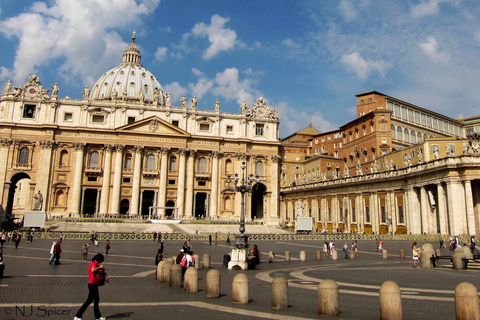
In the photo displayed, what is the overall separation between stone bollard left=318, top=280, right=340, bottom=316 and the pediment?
185ft

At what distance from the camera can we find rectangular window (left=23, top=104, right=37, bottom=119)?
202 ft

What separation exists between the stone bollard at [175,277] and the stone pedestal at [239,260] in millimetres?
6221

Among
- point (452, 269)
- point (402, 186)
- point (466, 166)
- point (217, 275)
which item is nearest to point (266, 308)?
point (217, 275)

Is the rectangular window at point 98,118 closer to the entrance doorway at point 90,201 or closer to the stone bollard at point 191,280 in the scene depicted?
the entrance doorway at point 90,201

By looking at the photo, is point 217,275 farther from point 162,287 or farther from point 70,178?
point 70,178

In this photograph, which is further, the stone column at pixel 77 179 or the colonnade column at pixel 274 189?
the colonnade column at pixel 274 189

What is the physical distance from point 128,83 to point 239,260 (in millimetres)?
93115

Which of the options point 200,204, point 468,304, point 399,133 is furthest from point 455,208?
point 200,204

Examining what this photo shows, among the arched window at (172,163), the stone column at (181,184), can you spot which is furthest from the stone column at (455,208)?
the arched window at (172,163)

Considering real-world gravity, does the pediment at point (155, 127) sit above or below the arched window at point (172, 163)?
above

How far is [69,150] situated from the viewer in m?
61.5

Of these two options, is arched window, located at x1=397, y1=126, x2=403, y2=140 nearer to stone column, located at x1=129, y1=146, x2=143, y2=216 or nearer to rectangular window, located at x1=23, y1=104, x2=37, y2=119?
stone column, located at x1=129, y1=146, x2=143, y2=216

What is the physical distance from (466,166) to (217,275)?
106ft

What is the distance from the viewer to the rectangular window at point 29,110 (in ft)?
202
